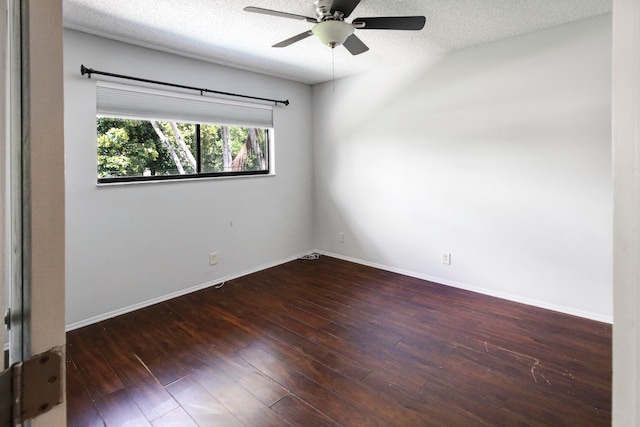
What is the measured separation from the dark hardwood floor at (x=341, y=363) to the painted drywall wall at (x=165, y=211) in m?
0.31

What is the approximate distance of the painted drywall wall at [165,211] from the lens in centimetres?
276

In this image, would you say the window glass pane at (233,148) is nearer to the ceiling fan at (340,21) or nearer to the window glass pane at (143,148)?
the window glass pane at (143,148)

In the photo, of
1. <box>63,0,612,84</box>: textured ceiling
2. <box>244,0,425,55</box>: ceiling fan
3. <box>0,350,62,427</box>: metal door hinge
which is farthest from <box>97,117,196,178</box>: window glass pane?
<box>0,350,62,427</box>: metal door hinge

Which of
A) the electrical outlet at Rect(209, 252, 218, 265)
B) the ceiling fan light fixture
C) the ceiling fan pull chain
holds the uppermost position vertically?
the ceiling fan pull chain

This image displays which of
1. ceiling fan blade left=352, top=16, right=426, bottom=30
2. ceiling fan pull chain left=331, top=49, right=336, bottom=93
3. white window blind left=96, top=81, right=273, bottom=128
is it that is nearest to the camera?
ceiling fan blade left=352, top=16, right=426, bottom=30

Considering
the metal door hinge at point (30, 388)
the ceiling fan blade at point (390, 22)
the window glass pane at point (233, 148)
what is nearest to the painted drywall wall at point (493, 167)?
the window glass pane at point (233, 148)

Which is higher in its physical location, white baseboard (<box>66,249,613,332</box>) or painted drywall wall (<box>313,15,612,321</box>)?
painted drywall wall (<box>313,15,612,321</box>)

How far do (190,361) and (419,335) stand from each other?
165cm

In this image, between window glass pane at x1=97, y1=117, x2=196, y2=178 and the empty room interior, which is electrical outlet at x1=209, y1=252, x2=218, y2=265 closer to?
the empty room interior

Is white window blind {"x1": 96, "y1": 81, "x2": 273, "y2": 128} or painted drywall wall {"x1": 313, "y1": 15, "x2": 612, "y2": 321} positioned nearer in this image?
painted drywall wall {"x1": 313, "y1": 15, "x2": 612, "y2": 321}

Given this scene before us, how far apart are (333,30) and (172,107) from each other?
1.85 metres

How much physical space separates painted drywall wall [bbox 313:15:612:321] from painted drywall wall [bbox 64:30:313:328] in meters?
0.77

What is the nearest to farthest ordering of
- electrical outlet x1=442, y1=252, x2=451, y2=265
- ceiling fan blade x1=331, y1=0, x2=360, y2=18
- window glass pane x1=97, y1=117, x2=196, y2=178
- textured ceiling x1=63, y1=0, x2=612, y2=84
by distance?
ceiling fan blade x1=331, y1=0, x2=360, y2=18
textured ceiling x1=63, y1=0, x2=612, y2=84
window glass pane x1=97, y1=117, x2=196, y2=178
electrical outlet x1=442, y1=252, x2=451, y2=265

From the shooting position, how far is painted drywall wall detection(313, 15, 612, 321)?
2.77 metres
